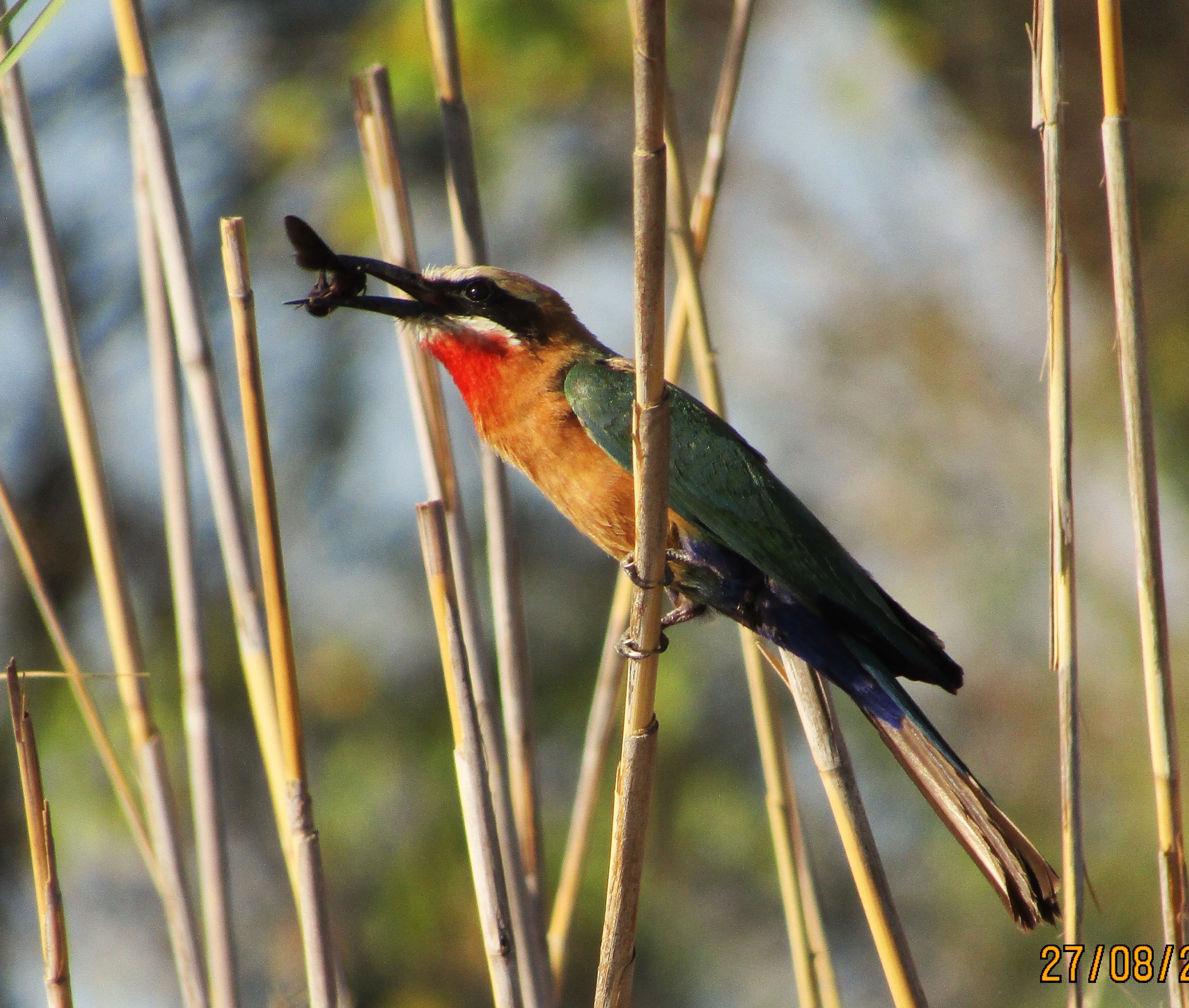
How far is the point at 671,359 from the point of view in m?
2.54

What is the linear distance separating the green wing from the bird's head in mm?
199

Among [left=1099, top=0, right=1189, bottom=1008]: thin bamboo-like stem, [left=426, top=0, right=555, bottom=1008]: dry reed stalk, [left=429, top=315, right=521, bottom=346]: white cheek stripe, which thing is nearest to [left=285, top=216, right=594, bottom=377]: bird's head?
[left=429, top=315, right=521, bottom=346]: white cheek stripe

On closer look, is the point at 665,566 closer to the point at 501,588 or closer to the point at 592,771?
the point at 501,588

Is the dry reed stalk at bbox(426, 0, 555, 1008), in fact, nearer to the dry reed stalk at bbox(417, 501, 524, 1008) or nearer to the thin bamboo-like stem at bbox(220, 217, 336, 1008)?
the dry reed stalk at bbox(417, 501, 524, 1008)

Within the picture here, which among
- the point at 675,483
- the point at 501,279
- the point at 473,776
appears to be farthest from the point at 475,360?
the point at 473,776

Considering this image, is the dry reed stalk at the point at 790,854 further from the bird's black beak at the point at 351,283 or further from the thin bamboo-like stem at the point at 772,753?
the bird's black beak at the point at 351,283

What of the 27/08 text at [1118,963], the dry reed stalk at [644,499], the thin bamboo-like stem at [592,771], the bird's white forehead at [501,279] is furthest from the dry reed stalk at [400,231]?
the 27/08 text at [1118,963]

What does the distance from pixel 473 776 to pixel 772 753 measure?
2.19ft

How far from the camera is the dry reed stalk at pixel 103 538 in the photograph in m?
2.10

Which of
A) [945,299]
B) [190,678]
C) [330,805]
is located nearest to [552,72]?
[945,299]

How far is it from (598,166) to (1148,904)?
15.8ft

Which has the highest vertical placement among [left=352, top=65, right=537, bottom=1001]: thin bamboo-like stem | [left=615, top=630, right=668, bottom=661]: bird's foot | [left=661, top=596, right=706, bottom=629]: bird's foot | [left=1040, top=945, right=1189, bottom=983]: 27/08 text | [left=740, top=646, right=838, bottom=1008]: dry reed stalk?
[left=352, top=65, right=537, bottom=1001]: thin bamboo-like stem

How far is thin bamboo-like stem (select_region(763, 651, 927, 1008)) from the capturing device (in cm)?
173

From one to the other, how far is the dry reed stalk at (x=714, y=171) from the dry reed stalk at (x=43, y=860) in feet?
4.41
